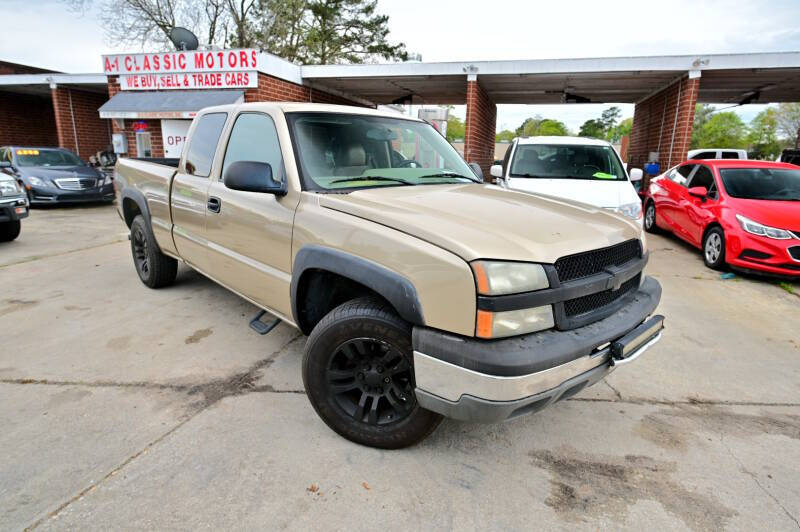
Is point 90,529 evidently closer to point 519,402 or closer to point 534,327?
point 519,402

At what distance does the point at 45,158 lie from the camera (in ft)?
38.4

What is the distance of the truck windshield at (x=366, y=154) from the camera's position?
9.45 ft

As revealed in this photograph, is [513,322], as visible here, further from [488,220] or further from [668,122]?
[668,122]

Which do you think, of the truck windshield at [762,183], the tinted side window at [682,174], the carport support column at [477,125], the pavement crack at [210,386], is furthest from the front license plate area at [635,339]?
the carport support column at [477,125]

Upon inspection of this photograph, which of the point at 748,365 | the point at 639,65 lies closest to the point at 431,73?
the point at 639,65

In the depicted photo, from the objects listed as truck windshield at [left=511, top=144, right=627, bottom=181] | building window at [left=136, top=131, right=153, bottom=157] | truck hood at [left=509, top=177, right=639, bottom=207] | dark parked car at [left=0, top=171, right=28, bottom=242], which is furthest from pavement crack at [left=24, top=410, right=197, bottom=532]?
building window at [left=136, top=131, right=153, bottom=157]

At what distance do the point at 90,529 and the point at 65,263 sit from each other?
562 cm

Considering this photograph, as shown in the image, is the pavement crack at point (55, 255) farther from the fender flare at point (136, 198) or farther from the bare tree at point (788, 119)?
the bare tree at point (788, 119)

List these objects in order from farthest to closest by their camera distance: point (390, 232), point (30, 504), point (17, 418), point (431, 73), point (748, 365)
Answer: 1. point (431, 73)
2. point (748, 365)
3. point (17, 418)
4. point (390, 232)
5. point (30, 504)

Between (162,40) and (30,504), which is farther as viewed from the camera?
(162,40)

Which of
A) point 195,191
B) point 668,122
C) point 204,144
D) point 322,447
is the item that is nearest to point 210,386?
point 322,447

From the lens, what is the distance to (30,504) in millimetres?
2039

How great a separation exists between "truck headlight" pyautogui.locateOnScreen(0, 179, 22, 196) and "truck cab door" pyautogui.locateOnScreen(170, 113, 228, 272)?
482 centimetres

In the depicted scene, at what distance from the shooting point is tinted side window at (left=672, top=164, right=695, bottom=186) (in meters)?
8.18
